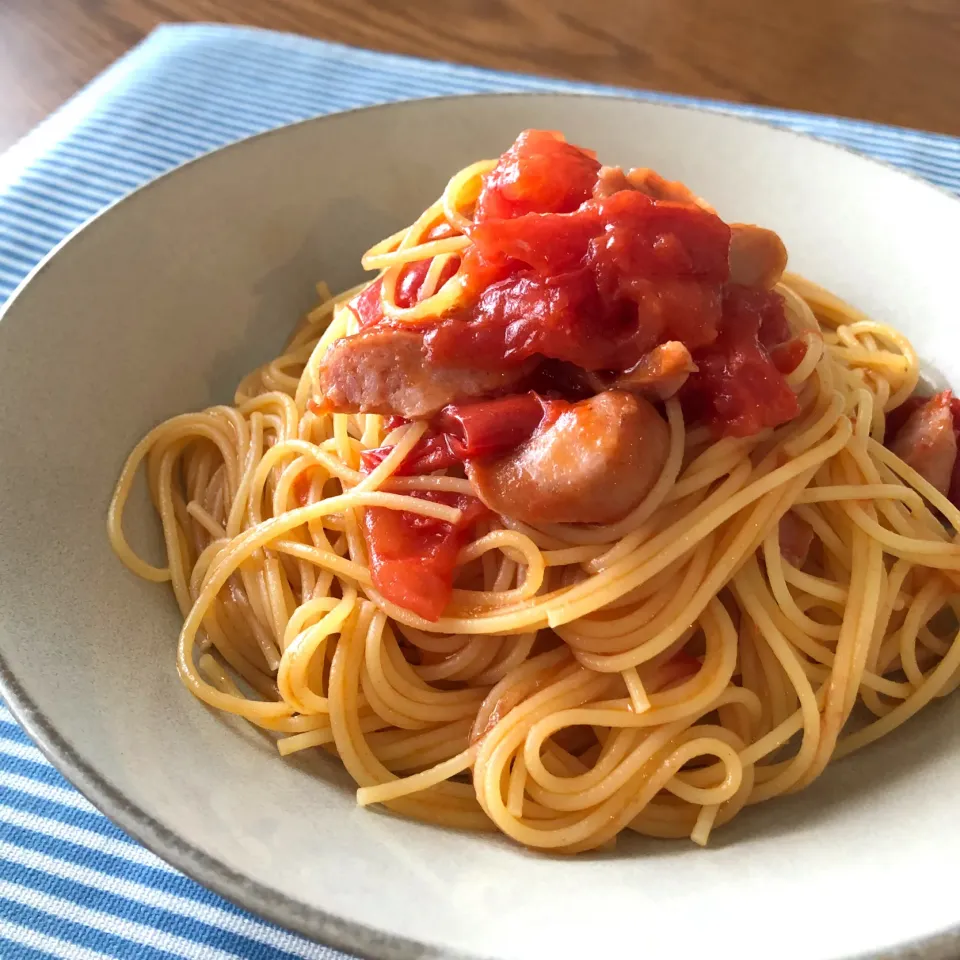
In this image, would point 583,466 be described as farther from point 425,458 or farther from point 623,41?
point 623,41

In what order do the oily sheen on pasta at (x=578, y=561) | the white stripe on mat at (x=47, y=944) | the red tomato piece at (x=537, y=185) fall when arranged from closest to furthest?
1. the white stripe on mat at (x=47, y=944)
2. the oily sheen on pasta at (x=578, y=561)
3. the red tomato piece at (x=537, y=185)

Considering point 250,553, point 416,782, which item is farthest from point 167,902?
point 250,553

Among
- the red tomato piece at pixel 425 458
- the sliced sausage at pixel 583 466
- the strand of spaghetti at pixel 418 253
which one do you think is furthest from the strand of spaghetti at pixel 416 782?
Answer: the strand of spaghetti at pixel 418 253

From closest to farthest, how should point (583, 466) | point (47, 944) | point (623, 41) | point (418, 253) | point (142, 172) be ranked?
point (47, 944)
point (583, 466)
point (418, 253)
point (142, 172)
point (623, 41)

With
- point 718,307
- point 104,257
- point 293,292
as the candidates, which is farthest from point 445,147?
point 718,307

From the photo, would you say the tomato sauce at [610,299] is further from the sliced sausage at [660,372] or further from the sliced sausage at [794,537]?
the sliced sausage at [794,537]

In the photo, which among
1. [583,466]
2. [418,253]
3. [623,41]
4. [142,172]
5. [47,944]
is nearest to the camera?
[47,944]
